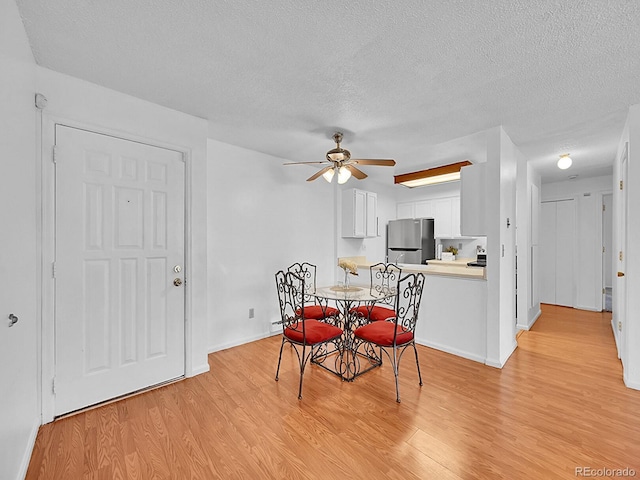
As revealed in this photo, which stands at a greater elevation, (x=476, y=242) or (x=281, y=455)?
(x=476, y=242)

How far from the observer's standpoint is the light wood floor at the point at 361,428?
1.68 m

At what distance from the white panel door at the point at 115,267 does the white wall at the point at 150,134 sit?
0.21ft

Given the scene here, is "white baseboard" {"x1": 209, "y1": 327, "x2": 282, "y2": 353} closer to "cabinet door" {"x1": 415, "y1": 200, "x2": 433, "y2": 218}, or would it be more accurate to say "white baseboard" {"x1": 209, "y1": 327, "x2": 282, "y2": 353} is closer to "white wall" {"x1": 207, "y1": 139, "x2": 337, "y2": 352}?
"white wall" {"x1": 207, "y1": 139, "x2": 337, "y2": 352}

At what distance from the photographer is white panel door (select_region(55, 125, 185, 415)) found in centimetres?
214

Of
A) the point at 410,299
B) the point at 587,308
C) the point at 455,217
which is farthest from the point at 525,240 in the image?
the point at 410,299

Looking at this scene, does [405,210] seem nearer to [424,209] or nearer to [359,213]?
[424,209]

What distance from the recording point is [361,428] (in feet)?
6.61

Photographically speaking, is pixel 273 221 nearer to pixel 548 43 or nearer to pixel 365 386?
pixel 365 386

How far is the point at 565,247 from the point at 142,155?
22.4 ft

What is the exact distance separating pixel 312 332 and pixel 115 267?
66.9 inches

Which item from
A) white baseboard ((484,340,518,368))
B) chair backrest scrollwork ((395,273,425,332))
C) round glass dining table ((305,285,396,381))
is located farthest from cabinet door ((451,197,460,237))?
round glass dining table ((305,285,396,381))

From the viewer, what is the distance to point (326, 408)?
2.26 m

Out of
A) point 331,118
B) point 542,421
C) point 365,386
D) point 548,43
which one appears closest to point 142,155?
point 331,118

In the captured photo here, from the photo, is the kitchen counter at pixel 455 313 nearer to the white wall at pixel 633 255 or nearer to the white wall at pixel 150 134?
the white wall at pixel 633 255
